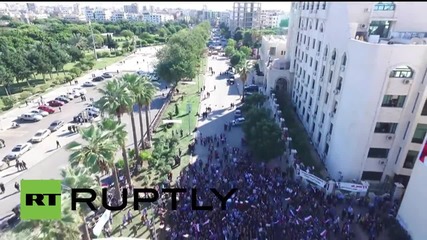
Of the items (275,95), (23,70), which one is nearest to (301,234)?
(275,95)

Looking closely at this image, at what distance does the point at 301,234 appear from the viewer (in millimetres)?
22344

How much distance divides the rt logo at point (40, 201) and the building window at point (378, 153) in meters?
26.5

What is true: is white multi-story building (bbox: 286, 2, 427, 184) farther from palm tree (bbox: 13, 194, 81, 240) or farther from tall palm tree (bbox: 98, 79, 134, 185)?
palm tree (bbox: 13, 194, 81, 240)

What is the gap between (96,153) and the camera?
69.3 ft

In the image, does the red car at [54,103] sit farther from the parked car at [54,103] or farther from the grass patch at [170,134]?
the grass patch at [170,134]

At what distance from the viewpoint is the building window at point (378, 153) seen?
92.8 feet

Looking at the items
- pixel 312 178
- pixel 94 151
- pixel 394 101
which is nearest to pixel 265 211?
pixel 312 178

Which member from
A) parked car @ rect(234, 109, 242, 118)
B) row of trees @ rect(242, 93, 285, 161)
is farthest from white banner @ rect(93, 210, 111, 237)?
parked car @ rect(234, 109, 242, 118)

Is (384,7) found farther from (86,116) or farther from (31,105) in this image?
(31,105)

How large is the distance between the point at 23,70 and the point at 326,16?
5590cm

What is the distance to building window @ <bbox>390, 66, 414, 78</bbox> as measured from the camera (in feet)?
82.4

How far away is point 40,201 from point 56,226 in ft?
5.07

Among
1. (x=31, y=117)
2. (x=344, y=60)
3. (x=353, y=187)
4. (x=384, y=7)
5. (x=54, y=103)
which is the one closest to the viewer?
(x=353, y=187)

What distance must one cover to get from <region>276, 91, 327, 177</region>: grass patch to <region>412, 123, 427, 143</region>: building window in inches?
359
